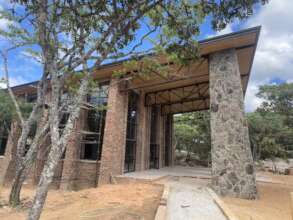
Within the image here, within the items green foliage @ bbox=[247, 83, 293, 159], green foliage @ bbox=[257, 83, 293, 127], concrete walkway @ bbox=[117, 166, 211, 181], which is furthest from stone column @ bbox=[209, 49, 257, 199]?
green foliage @ bbox=[257, 83, 293, 127]

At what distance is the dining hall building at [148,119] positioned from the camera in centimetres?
698

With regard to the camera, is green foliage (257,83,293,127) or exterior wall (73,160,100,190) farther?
green foliage (257,83,293,127)

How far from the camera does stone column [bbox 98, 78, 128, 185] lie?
912 cm

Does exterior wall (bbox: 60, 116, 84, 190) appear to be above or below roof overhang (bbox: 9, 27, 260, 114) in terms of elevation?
below

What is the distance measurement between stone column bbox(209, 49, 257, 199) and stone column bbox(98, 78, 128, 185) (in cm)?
431

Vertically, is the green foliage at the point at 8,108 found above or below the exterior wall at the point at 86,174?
above

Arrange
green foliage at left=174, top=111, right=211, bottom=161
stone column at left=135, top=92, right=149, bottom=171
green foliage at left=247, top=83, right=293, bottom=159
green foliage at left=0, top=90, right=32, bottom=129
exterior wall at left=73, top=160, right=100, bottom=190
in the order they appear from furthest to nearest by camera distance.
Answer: green foliage at left=174, top=111, right=211, bottom=161 → green foliage at left=247, top=83, right=293, bottom=159 → stone column at left=135, top=92, right=149, bottom=171 → green foliage at left=0, top=90, right=32, bottom=129 → exterior wall at left=73, top=160, right=100, bottom=190

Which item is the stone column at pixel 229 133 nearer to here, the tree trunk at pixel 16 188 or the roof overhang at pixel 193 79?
the roof overhang at pixel 193 79

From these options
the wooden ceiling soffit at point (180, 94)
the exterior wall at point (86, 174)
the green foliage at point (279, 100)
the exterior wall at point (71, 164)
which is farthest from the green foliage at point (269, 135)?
the exterior wall at point (71, 164)

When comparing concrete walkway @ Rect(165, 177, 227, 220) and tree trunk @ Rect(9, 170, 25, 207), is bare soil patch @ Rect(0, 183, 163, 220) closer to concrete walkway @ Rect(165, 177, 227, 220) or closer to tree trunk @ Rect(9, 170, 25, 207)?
tree trunk @ Rect(9, 170, 25, 207)

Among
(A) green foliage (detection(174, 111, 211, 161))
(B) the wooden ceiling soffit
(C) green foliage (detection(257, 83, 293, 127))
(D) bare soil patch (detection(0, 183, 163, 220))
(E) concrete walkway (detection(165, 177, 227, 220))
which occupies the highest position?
(C) green foliage (detection(257, 83, 293, 127))

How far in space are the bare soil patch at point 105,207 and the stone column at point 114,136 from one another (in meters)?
1.77

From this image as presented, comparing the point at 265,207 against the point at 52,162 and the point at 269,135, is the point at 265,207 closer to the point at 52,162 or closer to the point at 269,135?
the point at 52,162

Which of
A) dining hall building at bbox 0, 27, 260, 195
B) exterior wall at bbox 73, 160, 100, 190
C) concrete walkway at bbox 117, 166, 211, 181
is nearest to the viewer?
dining hall building at bbox 0, 27, 260, 195
